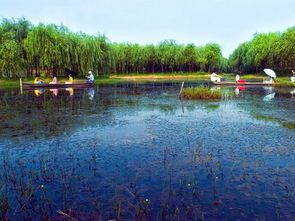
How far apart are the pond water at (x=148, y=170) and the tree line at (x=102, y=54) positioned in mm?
28003

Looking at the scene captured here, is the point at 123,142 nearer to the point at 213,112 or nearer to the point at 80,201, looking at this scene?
the point at 80,201

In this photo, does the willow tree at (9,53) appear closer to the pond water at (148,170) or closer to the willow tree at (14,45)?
the willow tree at (14,45)

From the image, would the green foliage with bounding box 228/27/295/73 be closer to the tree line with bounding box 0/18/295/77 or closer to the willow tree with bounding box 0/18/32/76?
the tree line with bounding box 0/18/295/77

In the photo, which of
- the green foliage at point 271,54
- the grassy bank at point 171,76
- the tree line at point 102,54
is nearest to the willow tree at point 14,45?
the tree line at point 102,54

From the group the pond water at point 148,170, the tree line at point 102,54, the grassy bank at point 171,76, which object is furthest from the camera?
the grassy bank at point 171,76

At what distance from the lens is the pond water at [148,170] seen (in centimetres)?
481

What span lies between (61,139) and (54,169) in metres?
2.86

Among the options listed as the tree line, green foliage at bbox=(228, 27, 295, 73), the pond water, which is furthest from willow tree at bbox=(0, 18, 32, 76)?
green foliage at bbox=(228, 27, 295, 73)

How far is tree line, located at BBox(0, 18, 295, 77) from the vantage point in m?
37.0

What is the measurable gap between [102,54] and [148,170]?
4394 cm

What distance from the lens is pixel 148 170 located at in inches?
259

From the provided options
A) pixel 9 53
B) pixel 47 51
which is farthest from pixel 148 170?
pixel 47 51

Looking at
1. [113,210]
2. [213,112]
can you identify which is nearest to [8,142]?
[113,210]

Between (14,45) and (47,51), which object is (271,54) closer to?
(47,51)
